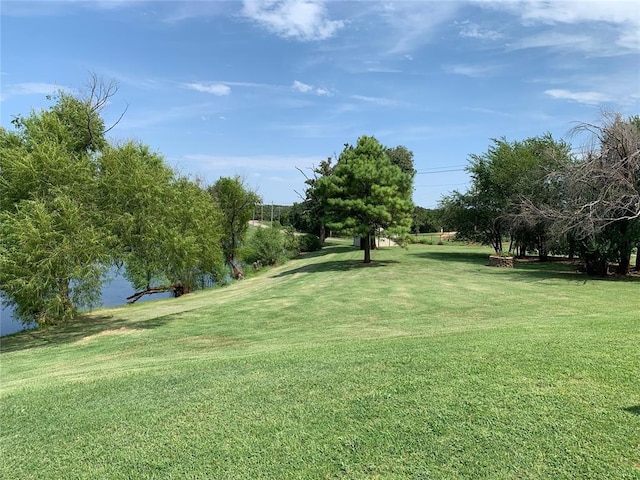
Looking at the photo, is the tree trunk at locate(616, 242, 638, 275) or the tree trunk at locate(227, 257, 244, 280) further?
the tree trunk at locate(227, 257, 244, 280)

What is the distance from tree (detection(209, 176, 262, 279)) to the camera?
3384cm

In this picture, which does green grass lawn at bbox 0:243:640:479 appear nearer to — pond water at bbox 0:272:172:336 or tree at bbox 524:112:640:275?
tree at bbox 524:112:640:275

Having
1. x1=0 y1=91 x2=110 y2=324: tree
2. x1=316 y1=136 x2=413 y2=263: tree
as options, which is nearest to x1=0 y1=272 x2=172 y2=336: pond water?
x1=0 y1=91 x2=110 y2=324: tree

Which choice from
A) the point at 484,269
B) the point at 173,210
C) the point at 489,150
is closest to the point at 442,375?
the point at 173,210

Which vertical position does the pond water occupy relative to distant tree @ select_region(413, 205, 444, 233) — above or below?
below

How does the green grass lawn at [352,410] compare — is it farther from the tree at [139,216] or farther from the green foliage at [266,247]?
the green foliage at [266,247]

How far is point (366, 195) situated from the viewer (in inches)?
988

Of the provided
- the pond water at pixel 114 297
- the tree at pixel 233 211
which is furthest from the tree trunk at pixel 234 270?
the pond water at pixel 114 297

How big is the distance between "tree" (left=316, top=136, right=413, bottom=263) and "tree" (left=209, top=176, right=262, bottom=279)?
31.9ft

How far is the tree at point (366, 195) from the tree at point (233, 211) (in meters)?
9.71

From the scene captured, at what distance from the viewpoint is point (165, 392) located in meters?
5.14

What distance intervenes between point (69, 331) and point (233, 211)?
67.6 ft

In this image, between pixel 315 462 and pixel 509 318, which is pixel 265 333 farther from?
pixel 315 462

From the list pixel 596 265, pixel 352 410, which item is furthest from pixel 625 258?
pixel 352 410
